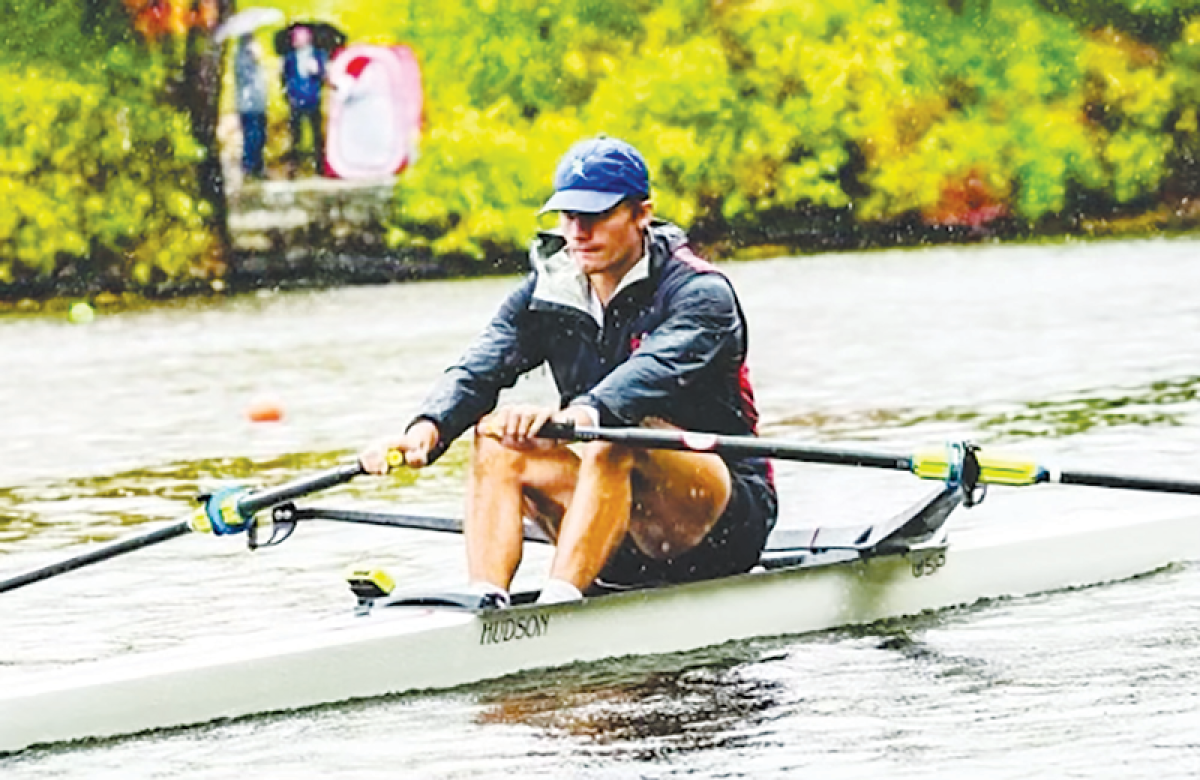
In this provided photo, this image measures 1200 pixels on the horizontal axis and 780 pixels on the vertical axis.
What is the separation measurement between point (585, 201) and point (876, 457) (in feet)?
3.83

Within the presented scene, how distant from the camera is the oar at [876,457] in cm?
779

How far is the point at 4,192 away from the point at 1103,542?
77.3 ft

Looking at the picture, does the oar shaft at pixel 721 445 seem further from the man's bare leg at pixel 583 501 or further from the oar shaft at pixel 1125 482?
the oar shaft at pixel 1125 482

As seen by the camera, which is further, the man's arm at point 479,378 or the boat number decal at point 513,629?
the man's arm at point 479,378

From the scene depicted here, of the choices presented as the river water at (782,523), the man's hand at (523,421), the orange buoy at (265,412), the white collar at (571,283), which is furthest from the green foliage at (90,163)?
the man's hand at (523,421)

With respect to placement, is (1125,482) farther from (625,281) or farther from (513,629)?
(513,629)

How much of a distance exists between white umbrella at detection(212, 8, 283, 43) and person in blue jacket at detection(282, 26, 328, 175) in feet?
1.10

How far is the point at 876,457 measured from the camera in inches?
325

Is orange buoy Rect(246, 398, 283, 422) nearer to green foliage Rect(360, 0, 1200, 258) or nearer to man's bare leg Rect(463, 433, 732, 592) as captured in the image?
man's bare leg Rect(463, 433, 732, 592)

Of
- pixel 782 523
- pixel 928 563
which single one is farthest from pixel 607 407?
pixel 782 523

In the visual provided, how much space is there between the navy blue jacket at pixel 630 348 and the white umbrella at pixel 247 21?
82.6 ft

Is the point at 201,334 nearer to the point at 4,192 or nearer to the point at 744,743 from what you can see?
the point at 4,192

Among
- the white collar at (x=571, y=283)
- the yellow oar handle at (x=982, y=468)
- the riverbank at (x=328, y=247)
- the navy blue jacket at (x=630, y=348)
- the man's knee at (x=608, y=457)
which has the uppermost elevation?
the white collar at (x=571, y=283)

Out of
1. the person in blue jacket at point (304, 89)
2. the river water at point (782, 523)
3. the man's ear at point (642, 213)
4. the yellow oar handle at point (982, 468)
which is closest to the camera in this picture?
the river water at point (782, 523)
